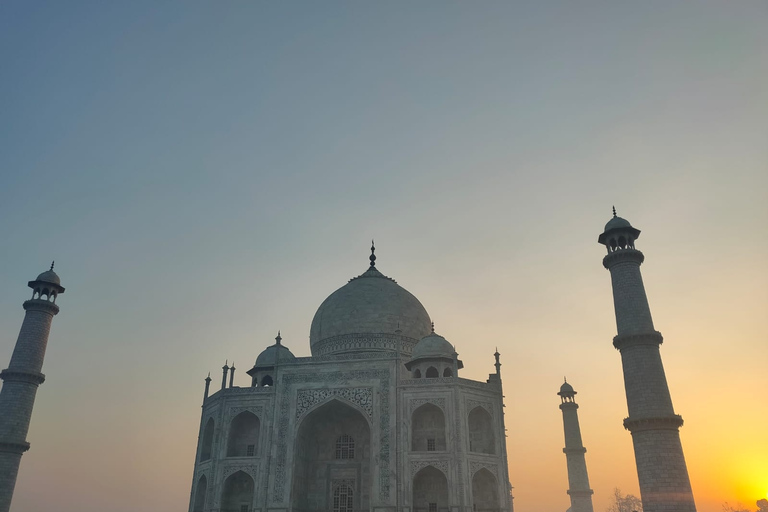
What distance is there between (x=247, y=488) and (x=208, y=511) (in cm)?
183

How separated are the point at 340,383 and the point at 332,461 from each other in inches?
146

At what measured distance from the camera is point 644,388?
20.0 meters

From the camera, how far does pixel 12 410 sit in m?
24.9

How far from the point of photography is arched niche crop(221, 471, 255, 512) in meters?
26.0

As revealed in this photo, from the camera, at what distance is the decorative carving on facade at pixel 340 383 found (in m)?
24.8

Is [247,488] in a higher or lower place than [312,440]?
lower

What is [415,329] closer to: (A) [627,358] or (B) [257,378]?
(B) [257,378]

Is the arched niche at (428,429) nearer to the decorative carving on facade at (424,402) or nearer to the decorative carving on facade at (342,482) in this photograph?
the decorative carving on facade at (424,402)

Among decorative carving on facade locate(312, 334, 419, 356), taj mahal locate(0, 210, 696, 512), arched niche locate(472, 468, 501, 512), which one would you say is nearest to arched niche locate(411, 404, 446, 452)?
taj mahal locate(0, 210, 696, 512)

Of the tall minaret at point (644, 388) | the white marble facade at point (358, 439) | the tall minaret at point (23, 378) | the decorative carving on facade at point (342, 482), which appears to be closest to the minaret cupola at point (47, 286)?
the tall minaret at point (23, 378)

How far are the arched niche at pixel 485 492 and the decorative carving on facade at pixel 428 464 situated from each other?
138 cm

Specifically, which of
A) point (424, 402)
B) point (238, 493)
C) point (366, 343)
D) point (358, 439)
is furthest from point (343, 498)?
point (366, 343)

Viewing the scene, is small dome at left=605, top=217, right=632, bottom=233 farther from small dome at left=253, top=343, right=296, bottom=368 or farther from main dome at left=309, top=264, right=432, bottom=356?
small dome at left=253, top=343, right=296, bottom=368

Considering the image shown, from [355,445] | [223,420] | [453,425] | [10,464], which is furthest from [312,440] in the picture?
[10,464]
